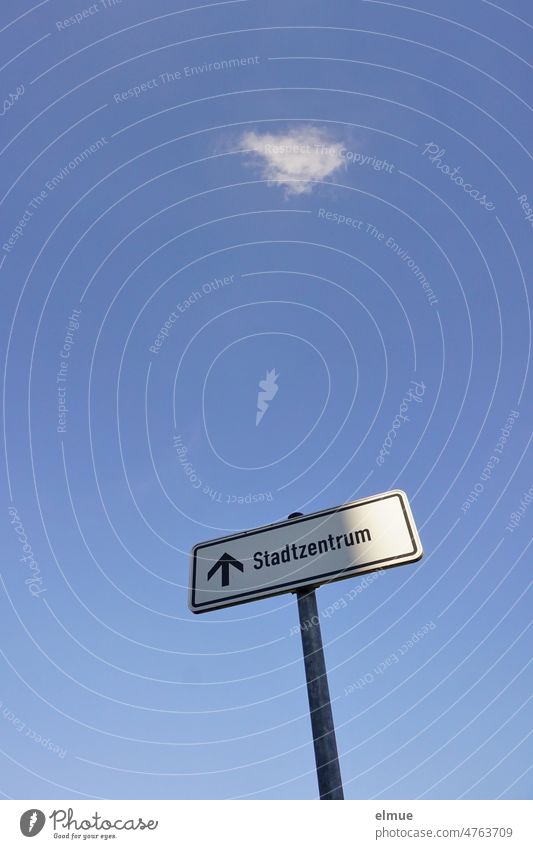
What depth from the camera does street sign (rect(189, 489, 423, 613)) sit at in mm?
3123

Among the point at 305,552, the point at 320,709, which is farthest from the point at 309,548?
the point at 320,709

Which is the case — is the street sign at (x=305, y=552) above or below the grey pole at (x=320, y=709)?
above

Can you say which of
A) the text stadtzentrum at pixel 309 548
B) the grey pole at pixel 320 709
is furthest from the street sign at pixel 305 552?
the grey pole at pixel 320 709

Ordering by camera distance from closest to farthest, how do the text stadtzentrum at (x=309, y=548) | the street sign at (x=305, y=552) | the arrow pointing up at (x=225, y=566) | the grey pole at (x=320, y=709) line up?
the grey pole at (x=320, y=709)
the street sign at (x=305, y=552)
the text stadtzentrum at (x=309, y=548)
the arrow pointing up at (x=225, y=566)

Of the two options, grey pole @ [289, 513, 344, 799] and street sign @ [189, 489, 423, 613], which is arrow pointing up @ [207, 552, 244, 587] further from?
grey pole @ [289, 513, 344, 799]

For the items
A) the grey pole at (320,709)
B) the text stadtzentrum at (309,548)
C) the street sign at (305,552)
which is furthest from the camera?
the text stadtzentrum at (309,548)

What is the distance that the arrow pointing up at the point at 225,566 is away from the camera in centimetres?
344

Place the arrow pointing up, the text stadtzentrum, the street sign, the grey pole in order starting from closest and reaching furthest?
1. the grey pole
2. the street sign
3. the text stadtzentrum
4. the arrow pointing up

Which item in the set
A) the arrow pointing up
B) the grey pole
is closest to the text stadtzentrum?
the arrow pointing up

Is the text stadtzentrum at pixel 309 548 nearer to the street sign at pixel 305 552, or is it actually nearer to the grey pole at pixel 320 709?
the street sign at pixel 305 552

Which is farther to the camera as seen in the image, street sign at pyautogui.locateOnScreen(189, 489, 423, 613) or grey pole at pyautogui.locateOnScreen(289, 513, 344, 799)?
street sign at pyautogui.locateOnScreen(189, 489, 423, 613)

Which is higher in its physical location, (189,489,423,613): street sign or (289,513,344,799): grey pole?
(189,489,423,613): street sign
